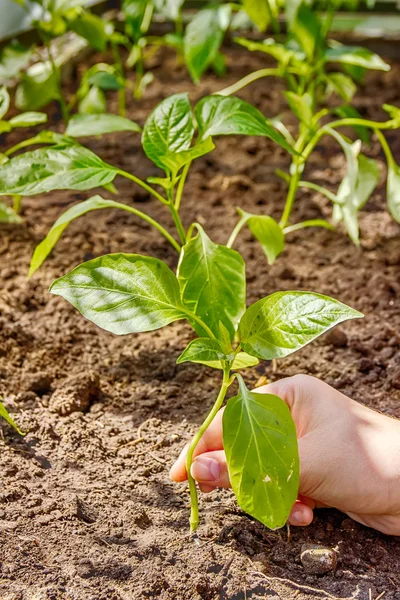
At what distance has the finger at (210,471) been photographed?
1.08 m

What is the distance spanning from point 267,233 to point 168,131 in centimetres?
35

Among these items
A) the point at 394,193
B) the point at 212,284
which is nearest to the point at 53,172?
the point at 212,284

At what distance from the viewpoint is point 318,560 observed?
105cm

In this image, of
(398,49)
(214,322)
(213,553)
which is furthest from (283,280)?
(398,49)

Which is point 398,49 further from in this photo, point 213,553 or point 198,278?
point 213,553

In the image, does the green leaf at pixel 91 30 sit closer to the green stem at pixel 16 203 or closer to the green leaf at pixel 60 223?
the green stem at pixel 16 203

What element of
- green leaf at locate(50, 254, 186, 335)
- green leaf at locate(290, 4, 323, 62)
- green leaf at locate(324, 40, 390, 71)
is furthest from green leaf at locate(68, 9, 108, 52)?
green leaf at locate(50, 254, 186, 335)

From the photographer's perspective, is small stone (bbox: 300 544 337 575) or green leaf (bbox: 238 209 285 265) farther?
green leaf (bbox: 238 209 285 265)

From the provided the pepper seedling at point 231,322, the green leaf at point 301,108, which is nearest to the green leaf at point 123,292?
the pepper seedling at point 231,322

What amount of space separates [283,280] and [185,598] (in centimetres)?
96

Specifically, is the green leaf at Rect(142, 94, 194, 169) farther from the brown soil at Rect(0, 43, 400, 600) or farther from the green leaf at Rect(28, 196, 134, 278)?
the brown soil at Rect(0, 43, 400, 600)

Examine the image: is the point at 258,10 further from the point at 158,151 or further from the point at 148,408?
the point at 148,408

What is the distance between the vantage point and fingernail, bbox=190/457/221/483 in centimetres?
108

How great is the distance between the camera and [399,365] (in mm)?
1504
